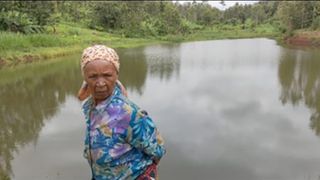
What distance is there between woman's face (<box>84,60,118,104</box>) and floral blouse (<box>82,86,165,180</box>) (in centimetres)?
4

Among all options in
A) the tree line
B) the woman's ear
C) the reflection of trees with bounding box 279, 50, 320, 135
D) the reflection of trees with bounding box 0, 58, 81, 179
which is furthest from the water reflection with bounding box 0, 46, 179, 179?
the tree line

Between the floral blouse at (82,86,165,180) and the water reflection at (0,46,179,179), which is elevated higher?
the floral blouse at (82,86,165,180)

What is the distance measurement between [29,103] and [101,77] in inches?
340

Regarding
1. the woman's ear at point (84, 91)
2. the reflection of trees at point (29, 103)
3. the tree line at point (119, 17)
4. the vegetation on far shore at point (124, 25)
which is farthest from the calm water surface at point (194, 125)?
the tree line at point (119, 17)

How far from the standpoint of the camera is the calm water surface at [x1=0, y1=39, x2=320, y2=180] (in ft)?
17.9

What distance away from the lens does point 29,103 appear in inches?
389

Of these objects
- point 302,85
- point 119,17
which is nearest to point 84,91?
point 302,85

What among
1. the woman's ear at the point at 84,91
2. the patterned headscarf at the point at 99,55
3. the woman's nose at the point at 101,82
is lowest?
the woman's ear at the point at 84,91

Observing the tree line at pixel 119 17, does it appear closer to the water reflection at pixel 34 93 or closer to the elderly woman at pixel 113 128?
the water reflection at pixel 34 93

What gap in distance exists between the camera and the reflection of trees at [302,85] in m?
9.31

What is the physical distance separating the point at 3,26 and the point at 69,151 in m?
20.5

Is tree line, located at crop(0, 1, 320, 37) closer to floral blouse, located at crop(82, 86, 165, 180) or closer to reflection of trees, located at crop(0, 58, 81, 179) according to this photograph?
reflection of trees, located at crop(0, 58, 81, 179)

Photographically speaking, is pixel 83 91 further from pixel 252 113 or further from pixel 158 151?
pixel 252 113

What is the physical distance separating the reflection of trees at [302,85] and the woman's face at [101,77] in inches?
244
